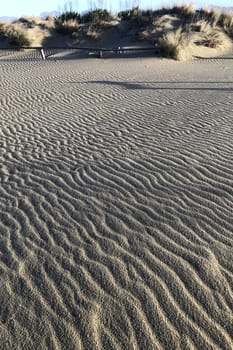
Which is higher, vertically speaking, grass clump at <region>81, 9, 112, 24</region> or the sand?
grass clump at <region>81, 9, 112, 24</region>

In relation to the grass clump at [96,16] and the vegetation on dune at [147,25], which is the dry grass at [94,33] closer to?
the vegetation on dune at [147,25]

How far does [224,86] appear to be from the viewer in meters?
13.8

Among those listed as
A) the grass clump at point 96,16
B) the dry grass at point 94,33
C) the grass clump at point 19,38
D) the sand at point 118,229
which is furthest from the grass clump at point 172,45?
the sand at point 118,229

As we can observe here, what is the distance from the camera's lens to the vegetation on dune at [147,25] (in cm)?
2317

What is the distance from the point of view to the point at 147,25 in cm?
2467

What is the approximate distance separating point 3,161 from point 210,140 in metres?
4.15

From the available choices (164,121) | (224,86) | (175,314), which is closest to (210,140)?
(164,121)

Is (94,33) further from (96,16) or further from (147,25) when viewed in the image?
(147,25)

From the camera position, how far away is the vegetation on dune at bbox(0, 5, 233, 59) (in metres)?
23.2

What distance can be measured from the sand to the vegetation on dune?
13021 mm

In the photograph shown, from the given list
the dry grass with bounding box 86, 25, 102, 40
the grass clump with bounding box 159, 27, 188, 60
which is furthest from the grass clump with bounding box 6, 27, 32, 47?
the grass clump with bounding box 159, 27, 188, 60

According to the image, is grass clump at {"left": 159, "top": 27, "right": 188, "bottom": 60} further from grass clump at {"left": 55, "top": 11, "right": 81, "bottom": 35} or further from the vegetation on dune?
grass clump at {"left": 55, "top": 11, "right": 81, "bottom": 35}

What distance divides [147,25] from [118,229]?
71.1ft

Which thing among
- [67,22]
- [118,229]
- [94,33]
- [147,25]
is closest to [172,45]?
[147,25]
